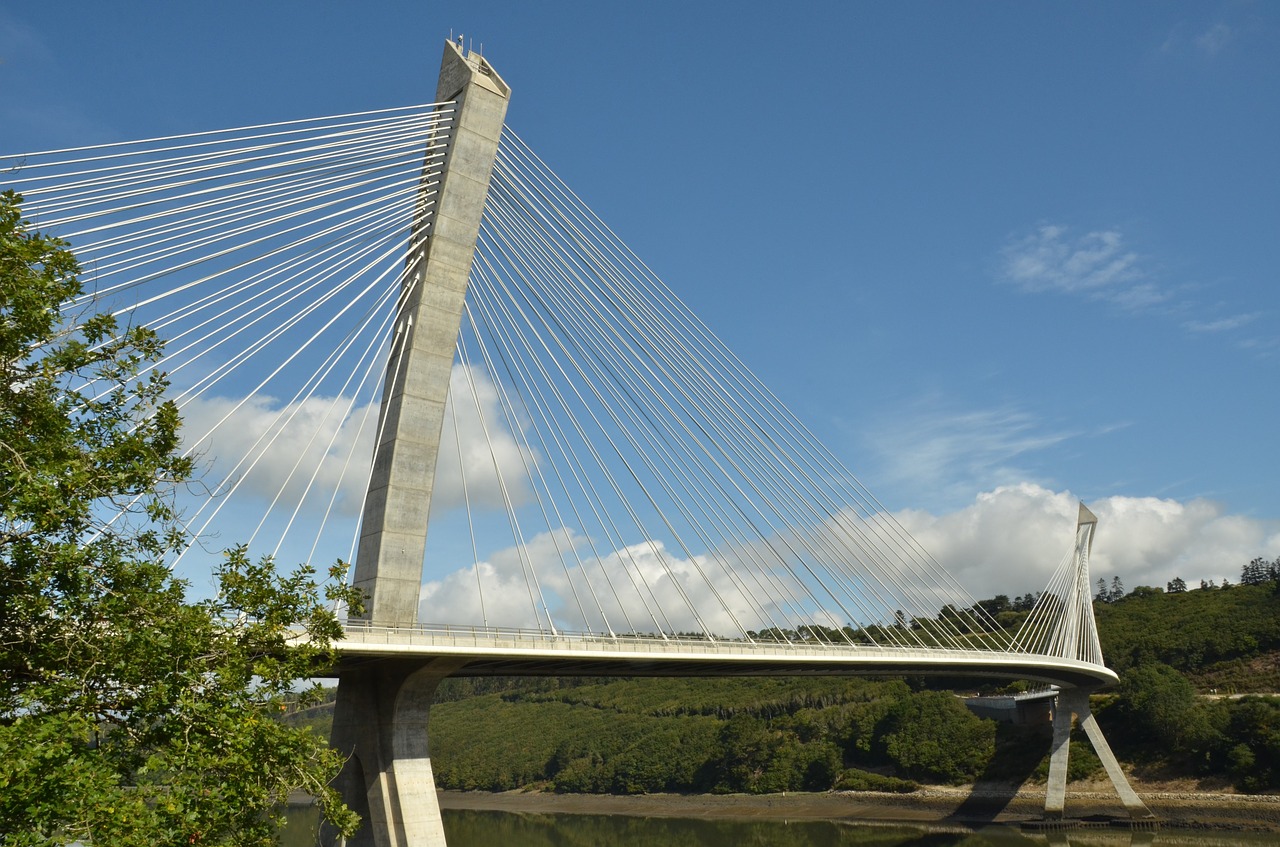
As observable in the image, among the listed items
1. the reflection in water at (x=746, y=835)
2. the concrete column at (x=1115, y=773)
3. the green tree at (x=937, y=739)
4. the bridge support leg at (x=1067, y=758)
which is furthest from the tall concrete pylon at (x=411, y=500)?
the green tree at (x=937, y=739)

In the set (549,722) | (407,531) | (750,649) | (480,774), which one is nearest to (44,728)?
(407,531)

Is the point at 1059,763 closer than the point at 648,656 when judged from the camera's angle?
No

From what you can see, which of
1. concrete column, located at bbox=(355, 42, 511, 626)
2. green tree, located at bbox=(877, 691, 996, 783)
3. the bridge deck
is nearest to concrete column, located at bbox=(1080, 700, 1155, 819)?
green tree, located at bbox=(877, 691, 996, 783)

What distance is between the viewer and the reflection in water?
42.5 m

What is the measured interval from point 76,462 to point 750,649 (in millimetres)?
20768

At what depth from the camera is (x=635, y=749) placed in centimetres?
7144

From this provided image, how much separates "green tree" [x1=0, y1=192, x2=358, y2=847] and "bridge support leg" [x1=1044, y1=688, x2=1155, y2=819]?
152 feet

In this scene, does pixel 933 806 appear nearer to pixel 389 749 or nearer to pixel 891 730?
→ pixel 891 730

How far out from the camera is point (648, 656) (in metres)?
24.5

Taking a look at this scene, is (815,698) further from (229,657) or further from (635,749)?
(229,657)

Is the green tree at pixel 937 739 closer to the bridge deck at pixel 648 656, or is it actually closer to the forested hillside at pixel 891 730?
the forested hillside at pixel 891 730

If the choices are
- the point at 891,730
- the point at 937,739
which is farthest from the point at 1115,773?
the point at 891,730

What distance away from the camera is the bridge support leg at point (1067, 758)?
47.2 metres

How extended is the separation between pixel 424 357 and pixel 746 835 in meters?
36.8
